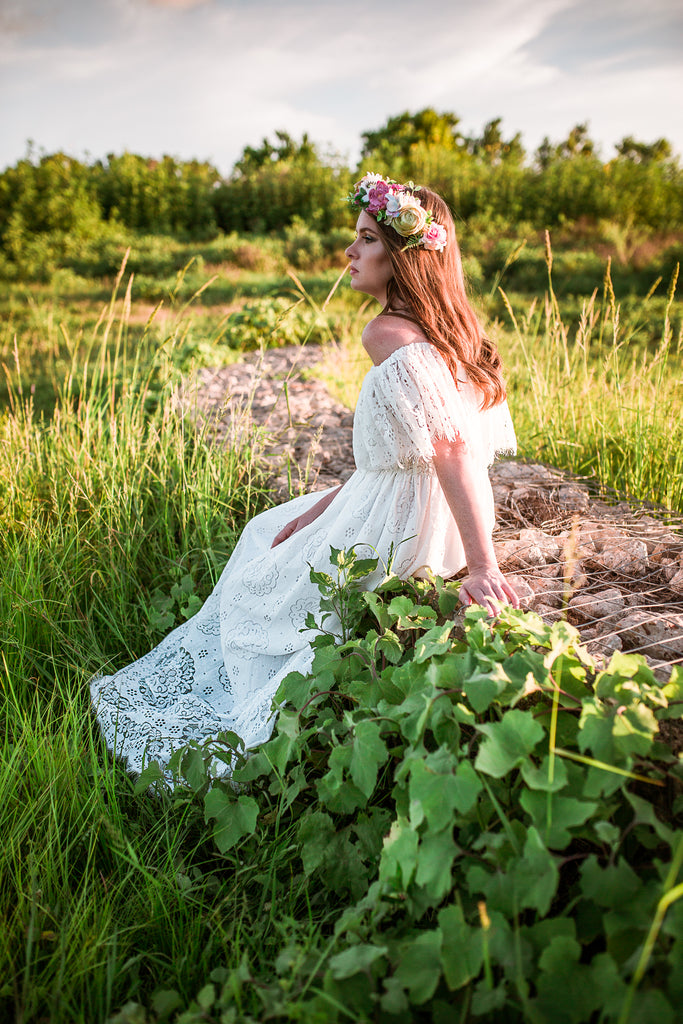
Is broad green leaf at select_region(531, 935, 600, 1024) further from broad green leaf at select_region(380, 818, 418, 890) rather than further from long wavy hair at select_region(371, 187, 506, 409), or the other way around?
long wavy hair at select_region(371, 187, 506, 409)

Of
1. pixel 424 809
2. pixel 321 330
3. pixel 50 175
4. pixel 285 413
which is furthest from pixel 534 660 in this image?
pixel 50 175

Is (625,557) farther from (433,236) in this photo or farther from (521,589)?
(433,236)

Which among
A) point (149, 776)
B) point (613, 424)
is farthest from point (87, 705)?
point (613, 424)

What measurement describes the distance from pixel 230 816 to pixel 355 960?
50 cm

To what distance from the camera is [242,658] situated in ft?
6.27

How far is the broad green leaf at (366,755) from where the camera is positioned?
1027 mm

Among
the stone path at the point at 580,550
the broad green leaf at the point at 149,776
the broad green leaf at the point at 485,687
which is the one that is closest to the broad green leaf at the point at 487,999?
the broad green leaf at the point at 485,687

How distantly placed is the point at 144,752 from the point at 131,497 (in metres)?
1.38

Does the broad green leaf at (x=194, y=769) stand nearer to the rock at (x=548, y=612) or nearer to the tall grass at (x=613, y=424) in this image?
the rock at (x=548, y=612)

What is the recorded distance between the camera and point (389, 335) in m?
1.66

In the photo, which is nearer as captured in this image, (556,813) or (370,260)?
(556,813)

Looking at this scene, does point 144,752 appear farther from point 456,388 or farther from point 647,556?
point 647,556

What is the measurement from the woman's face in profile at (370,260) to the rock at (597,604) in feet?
3.48

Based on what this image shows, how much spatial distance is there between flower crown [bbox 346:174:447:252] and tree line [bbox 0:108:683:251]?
14.6 m
